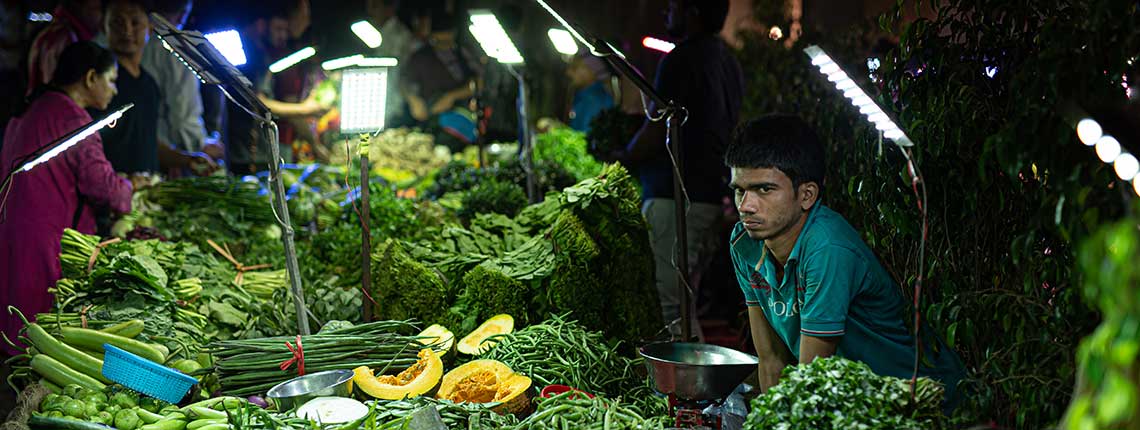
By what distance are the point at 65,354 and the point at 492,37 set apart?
110 inches

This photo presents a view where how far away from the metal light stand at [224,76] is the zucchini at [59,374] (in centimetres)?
92

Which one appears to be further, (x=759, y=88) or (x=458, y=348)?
(x=759, y=88)

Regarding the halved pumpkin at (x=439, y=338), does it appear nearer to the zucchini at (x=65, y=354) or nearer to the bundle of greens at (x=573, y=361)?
the bundle of greens at (x=573, y=361)

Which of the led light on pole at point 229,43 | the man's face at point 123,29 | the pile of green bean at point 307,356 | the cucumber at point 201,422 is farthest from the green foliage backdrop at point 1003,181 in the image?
the man's face at point 123,29

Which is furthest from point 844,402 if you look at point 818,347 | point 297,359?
point 297,359

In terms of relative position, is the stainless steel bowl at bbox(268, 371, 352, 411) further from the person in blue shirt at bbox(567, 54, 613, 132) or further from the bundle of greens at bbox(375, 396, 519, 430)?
the person in blue shirt at bbox(567, 54, 613, 132)

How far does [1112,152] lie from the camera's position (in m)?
1.75

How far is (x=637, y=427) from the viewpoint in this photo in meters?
3.12

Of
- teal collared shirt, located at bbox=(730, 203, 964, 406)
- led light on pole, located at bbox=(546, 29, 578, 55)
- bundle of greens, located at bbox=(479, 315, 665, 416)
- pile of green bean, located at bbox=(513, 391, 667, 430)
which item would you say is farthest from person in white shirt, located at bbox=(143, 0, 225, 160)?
teal collared shirt, located at bbox=(730, 203, 964, 406)

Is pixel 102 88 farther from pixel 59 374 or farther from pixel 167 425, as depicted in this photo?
pixel 167 425

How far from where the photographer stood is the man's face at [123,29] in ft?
21.4

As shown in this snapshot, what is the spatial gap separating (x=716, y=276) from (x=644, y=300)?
10.8ft

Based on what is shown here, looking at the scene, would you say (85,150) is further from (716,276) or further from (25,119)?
(716,276)

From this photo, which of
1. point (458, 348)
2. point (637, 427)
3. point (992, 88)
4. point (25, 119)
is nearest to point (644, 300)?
point (458, 348)
